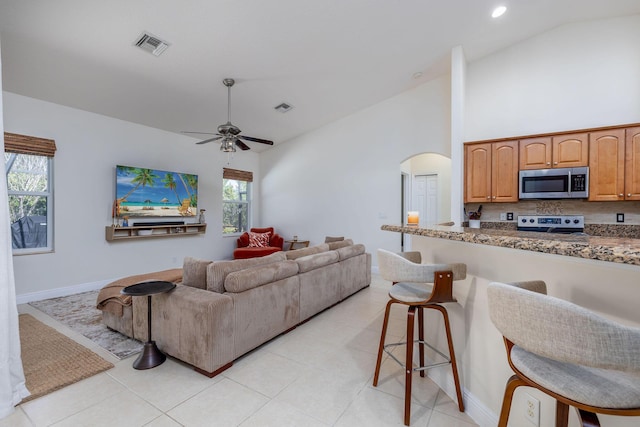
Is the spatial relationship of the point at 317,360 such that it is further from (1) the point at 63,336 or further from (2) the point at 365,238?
(2) the point at 365,238

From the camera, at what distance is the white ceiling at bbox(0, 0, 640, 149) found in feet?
8.84

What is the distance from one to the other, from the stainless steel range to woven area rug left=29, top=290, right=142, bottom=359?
4834mm

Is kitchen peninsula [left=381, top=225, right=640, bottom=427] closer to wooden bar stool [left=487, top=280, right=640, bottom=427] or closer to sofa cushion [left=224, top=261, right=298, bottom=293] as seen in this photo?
wooden bar stool [left=487, top=280, right=640, bottom=427]

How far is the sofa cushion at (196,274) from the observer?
99.1 inches

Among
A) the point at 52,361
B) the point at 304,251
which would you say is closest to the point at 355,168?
the point at 304,251

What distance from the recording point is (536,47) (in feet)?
12.8

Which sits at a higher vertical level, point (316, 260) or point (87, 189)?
point (87, 189)

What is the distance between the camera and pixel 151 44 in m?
3.04

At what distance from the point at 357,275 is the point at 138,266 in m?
3.79

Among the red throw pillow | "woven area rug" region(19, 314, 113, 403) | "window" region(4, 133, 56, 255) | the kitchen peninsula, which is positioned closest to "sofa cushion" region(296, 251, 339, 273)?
the kitchen peninsula

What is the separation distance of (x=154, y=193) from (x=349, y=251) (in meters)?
3.59

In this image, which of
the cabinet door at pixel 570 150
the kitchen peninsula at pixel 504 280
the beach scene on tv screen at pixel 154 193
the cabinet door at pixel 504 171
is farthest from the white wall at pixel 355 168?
the kitchen peninsula at pixel 504 280

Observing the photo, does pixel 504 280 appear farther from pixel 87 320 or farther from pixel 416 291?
pixel 87 320

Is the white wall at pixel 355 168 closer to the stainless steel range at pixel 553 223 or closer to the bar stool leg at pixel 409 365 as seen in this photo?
the stainless steel range at pixel 553 223
